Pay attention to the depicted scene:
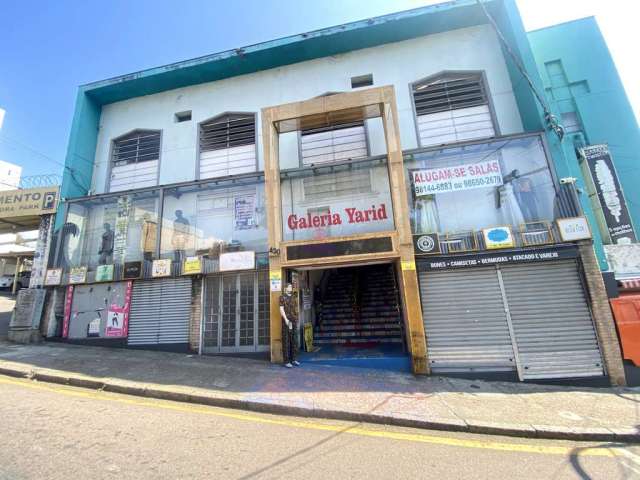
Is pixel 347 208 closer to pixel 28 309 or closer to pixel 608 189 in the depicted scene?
pixel 608 189

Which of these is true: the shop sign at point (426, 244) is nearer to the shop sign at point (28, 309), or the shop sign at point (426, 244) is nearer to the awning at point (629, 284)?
the awning at point (629, 284)

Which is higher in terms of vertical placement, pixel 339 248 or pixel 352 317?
pixel 339 248

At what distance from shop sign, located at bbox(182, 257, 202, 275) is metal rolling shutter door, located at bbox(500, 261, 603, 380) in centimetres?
932

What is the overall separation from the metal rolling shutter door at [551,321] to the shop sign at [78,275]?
14.0 meters

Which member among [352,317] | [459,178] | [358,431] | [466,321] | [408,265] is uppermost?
[459,178]

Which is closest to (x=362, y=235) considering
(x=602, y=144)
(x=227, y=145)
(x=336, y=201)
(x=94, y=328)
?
(x=336, y=201)

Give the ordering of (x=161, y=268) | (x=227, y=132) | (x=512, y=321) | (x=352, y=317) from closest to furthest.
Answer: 1. (x=512, y=321)
2. (x=161, y=268)
3. (x=352, y=317)
4. (x=227, y=132)

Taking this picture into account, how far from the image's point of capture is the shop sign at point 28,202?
1141cm

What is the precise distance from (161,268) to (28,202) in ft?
23.4

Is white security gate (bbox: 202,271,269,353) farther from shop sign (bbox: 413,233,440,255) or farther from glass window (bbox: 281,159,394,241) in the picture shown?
shop sign (bbox: 413,233,440,255)

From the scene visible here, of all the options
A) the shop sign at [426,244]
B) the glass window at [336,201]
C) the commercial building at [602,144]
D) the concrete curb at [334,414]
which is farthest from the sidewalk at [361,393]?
the glass window at [336,201]

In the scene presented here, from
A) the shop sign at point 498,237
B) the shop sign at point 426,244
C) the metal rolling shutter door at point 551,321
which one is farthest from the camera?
the shop sign at point 426,244

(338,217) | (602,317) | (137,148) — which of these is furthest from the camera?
(137,148)

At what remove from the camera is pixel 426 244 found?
26.9ft
